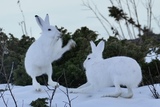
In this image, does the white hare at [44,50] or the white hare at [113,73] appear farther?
the white hare at [44,50]

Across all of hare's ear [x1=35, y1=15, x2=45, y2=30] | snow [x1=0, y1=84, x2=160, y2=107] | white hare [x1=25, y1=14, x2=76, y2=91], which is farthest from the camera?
hare's ear [x1=35, y1=15, x2=45, y2=30]

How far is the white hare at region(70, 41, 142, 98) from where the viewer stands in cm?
424

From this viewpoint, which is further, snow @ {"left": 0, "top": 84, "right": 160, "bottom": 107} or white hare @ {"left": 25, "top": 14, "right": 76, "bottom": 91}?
white hare @ {"left": 25, "top": 14, "right": 76, "bottom": 91}

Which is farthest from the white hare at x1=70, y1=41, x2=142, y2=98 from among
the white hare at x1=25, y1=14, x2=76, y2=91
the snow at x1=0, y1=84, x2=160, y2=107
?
the white hare at x1=25, y1=14, x2=76, y2=91

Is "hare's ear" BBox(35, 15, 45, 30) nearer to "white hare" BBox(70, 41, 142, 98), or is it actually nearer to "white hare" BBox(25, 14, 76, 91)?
"white hare" BBox(25, 14, 76, 91)

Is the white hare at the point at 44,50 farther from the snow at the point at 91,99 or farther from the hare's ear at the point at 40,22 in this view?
the snow at the point at 91,99

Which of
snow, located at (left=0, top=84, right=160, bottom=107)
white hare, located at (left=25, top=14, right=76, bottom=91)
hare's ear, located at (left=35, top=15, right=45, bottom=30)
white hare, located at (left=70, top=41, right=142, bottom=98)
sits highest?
hare's ear, located at (left=35, top=15, right=45, bottom=30)

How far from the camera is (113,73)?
4281 millimetres

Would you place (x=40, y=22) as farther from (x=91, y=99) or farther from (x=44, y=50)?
(x=91, y=99)

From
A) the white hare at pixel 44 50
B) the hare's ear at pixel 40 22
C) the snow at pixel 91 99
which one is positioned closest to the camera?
the snow at pixel 91 99

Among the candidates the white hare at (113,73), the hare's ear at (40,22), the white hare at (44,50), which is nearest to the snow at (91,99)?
the white hare at (113,73)

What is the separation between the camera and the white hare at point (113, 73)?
13.9ft

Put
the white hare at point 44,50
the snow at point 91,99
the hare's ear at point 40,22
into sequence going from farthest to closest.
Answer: the hare's ear at point 40,22
the white hare at point 44,50
the snow at point 91,99

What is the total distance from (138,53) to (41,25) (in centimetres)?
237
